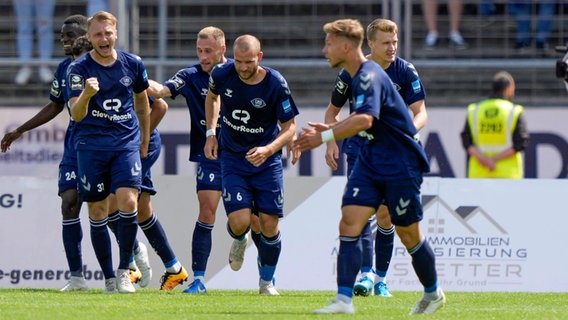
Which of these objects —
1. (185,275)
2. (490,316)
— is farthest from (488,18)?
(490,316)

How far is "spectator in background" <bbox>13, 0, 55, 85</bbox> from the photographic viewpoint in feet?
56.2

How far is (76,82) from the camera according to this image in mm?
10156

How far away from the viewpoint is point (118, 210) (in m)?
11.1

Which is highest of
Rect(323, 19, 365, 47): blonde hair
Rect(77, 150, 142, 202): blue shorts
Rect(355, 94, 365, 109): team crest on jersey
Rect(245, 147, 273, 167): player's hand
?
Rect(323, 19, 365, 47): blonde hair

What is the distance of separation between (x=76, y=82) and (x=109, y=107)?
0.37 m

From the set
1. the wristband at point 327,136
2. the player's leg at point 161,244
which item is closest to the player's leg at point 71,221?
the player's leg at point 161,244

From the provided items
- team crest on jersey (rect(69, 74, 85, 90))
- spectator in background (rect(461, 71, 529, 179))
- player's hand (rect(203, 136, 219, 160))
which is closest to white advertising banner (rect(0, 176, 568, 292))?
spectator in background (rect(461, 71, 529, 179))

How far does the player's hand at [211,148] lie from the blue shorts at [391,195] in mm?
2098

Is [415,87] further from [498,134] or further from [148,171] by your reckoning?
[498,134]

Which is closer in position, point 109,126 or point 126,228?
point 109,126

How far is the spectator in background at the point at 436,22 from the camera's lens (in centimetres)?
1739

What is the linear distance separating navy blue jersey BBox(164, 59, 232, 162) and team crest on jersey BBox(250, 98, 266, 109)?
1.13 metres

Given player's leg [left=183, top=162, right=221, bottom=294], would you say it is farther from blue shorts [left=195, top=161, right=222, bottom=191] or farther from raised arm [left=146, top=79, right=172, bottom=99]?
raised arm [left=146, top=79, right=172, bottom=99]

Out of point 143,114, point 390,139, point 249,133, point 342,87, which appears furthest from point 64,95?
point 390,139
